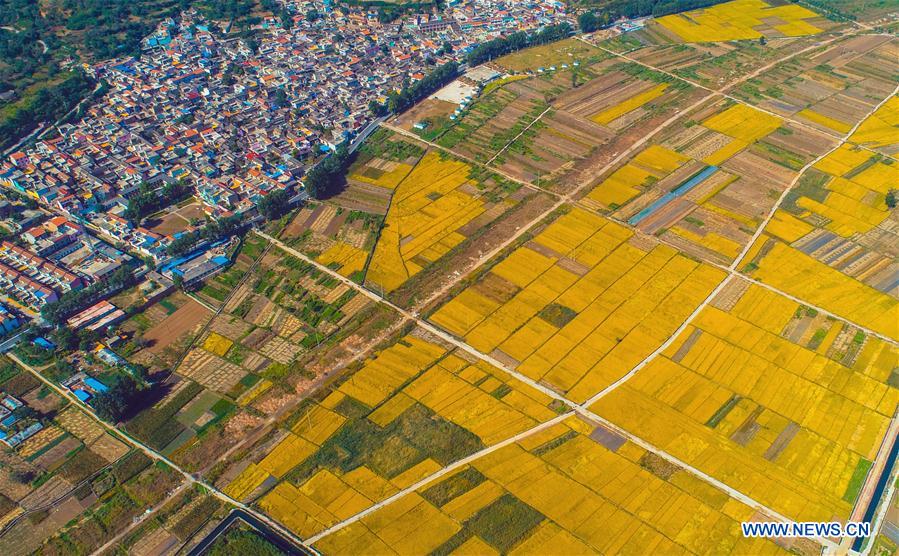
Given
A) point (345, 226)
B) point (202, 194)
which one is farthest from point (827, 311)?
point (202, 194)

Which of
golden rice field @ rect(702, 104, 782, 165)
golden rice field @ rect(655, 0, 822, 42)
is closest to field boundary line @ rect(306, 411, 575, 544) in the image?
golden rice field @ rect(702, 104, 782, 165)

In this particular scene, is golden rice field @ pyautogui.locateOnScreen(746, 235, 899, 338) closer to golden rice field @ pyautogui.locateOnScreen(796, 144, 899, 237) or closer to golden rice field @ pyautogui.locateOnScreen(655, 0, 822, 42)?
golden rice field @ pyautogui.locateOnScreen(796, 144, 899, 237)

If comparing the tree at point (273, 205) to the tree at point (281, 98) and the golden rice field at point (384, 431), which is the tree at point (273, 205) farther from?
the tree at point (281, 98)

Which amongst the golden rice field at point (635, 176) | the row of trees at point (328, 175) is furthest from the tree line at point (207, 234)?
the golden rice field at point (635, 176)

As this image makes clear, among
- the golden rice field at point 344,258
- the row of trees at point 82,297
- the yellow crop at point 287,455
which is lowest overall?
the yellow crop at point 287,455

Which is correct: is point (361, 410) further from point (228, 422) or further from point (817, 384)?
point (817, 384)

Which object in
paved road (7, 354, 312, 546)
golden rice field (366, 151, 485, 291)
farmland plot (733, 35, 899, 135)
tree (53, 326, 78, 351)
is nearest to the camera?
paved road (7, 354, 312, 546)
